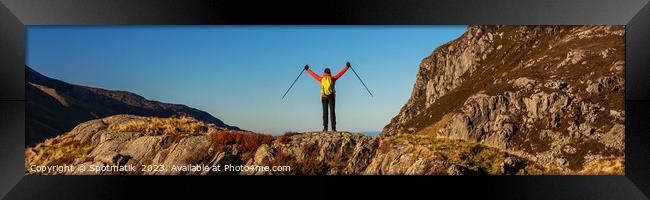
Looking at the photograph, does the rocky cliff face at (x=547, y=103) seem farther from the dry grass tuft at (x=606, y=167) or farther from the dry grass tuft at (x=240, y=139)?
the dry grass tuft at (x=240, y=139)

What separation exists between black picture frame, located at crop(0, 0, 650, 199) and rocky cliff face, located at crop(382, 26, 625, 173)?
1.79 ft

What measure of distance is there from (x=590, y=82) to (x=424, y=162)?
19.1 feet

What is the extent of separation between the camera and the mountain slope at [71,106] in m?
15.1

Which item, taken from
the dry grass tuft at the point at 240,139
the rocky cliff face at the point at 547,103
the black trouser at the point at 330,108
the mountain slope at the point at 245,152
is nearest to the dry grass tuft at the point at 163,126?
the mountain slope at the point at 245,152

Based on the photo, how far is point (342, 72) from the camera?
53.0 ft

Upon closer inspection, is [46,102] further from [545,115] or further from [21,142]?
[545,115]

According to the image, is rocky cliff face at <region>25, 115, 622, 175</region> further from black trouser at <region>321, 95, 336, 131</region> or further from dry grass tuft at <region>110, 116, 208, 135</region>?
black trouser at <region>321, 95, 336, 131</region>

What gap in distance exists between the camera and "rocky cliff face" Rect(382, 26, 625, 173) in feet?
52.1

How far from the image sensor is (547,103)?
1823cm
